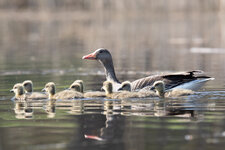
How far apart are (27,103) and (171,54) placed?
11563 mm

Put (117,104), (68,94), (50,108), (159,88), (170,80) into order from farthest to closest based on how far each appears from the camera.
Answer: (170,80)
(159,88)
(68,94)
(117,104)
(50,108)

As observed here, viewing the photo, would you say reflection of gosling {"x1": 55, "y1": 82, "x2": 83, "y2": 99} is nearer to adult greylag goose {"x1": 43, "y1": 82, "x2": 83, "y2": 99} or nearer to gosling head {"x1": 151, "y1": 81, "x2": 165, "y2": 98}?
adult greylag goose {"x1": 43, "y1": 82, "x2": 83, "y2": 99}

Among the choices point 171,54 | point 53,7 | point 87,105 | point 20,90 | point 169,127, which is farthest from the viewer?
point 53,7

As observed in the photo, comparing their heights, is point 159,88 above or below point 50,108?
above

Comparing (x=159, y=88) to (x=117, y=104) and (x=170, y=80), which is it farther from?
(x=117, y=104)

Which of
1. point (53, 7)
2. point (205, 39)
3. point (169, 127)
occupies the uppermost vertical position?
point (53, 7)

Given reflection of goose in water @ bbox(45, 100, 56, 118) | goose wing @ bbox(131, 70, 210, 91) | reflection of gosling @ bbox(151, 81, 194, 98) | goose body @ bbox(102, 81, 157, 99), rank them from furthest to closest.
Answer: goose wing @ bbox(131, 70, 210, 91), reflection of gosling @ bbox(151, 81, 194, 98), goose body @ bbox(102, 81, 157, 99), reflection of goose in water @ bbox(45, 100, 56, 118)

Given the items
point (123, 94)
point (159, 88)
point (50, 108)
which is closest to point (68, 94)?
point (50, 108)

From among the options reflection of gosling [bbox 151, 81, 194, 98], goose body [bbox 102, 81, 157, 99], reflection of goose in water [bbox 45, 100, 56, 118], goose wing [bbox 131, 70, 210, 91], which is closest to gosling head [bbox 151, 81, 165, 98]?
reflection of gosling [bbox 151, 81, 194, 98]

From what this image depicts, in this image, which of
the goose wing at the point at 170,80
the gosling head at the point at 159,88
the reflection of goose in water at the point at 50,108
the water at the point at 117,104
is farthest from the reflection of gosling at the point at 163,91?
the reflection of goose in water at the point at 50,108

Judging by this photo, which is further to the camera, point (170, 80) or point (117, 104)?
point (170, 80)

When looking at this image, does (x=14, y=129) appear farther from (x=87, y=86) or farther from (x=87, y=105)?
(x=87, y=86)

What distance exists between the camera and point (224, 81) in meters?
12.3

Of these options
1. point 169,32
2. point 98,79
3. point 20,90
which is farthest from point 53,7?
point 20,90
